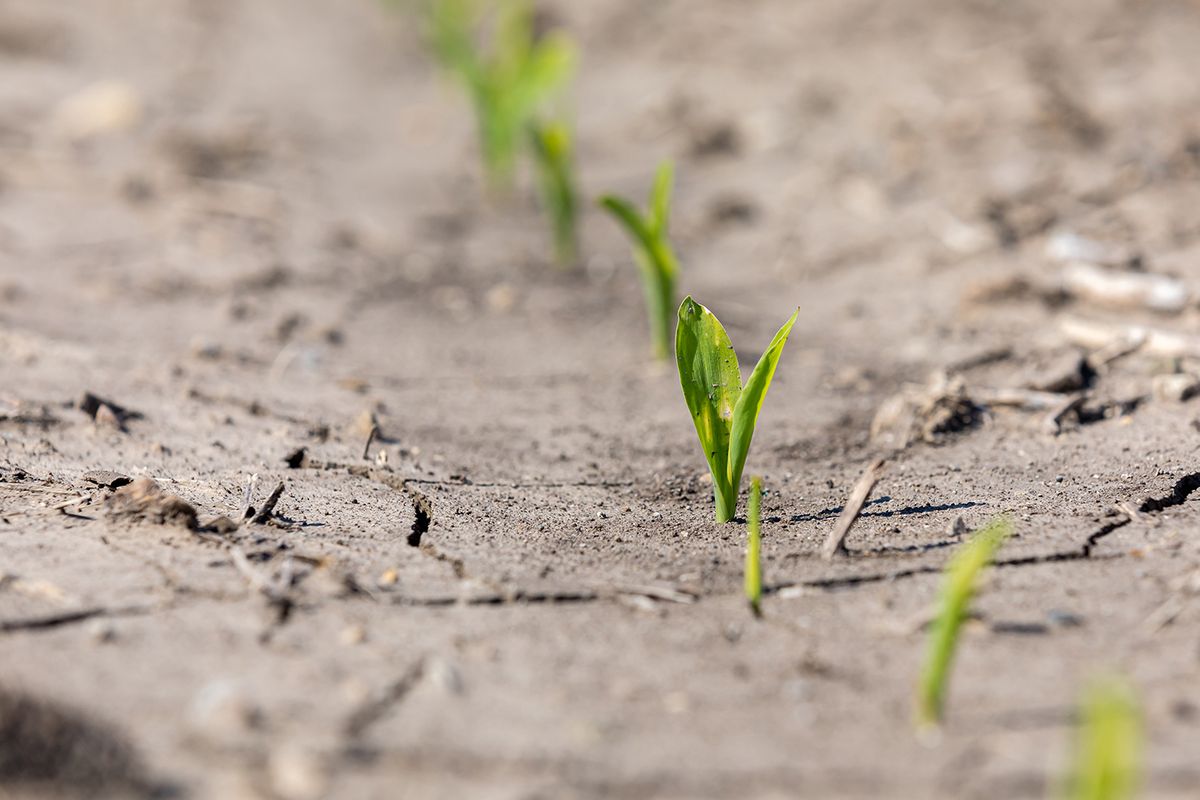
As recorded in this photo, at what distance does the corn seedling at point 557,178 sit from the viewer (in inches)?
136

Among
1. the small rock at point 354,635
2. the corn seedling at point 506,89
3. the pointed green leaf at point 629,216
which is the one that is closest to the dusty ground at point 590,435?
the small rock at point 354,635

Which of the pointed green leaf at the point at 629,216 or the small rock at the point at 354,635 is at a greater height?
the pointed green leaf at the point at 629,216

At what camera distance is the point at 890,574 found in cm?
177

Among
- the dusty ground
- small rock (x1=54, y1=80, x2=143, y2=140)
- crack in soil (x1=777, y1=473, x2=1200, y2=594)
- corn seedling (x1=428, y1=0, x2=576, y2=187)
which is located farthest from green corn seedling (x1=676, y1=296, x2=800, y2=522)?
small rock (x1=54, y1=80, x2=143, y2=140)

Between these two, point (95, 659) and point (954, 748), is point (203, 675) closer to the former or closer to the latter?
point (95, 659)

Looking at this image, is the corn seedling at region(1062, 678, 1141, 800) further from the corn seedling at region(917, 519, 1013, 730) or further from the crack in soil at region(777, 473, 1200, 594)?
the crack in soil at region(777, 473, 1200, 594)

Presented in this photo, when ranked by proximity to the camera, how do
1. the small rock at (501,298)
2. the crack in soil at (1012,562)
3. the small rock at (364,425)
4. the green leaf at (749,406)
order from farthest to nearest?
1. the small rock at (501,298)
2. the small rock at (364,425)
3. the green leaf at (749,406)
4. the crack in soil at (1012,562)

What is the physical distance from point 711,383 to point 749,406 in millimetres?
109

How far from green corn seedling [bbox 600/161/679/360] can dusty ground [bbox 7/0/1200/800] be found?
13 cm

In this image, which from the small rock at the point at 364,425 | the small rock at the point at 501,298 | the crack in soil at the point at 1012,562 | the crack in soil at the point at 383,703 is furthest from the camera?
the small rock at the point at 501,298

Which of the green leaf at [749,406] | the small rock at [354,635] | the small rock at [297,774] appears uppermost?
the green leaf at [749,406]

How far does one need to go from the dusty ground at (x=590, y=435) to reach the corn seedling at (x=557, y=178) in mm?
159

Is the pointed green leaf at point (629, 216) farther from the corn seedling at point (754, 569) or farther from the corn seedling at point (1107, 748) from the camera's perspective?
the corn seedling at point (1107, 748)

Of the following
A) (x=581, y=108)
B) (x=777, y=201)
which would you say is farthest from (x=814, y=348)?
(x=581, y=108)
